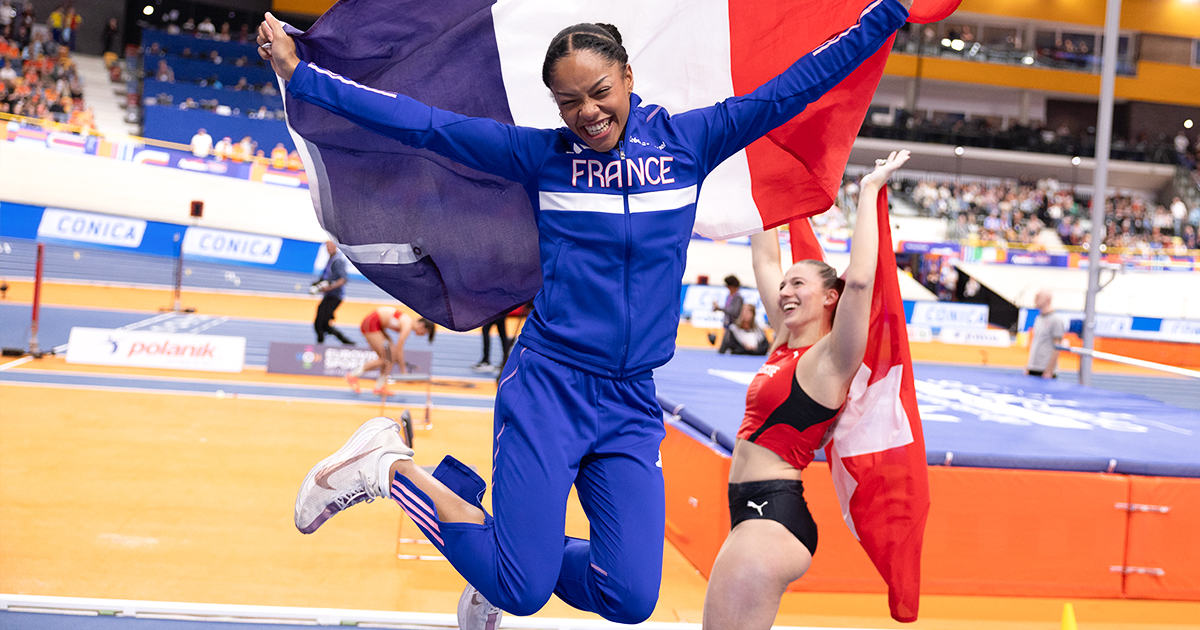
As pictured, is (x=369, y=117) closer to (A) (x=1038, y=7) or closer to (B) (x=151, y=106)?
(B) (x=151, y=106)

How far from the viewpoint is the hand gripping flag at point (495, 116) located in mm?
3225

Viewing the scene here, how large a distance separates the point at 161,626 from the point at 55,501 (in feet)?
7.78

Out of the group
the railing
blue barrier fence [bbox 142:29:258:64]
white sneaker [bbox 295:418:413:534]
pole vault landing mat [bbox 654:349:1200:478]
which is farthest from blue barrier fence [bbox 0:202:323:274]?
white sneaker [bbox 295:418:413:534]

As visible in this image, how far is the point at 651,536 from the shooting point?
102 inches

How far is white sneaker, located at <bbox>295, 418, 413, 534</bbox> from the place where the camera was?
2.96m

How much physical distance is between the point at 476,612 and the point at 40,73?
82.4ft

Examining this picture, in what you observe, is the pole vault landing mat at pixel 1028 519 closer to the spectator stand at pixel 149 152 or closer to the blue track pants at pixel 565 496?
the blue track pants at pixel 565 496

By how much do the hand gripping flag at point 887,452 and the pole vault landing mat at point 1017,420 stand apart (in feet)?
3.99

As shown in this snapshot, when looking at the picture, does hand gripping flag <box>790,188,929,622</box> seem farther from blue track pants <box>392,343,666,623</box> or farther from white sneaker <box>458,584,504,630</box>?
white sneaker <box>458,584,504,630</box>

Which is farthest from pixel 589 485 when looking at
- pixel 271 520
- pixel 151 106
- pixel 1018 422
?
pixel 151 106

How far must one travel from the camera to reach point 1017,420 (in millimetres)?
5969

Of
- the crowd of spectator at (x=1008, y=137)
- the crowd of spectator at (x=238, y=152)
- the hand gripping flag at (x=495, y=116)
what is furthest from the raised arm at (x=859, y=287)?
the crowd of spectator at (x=1008, y=137)

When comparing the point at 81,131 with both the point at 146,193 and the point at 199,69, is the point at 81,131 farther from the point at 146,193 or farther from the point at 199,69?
the point at 199,69

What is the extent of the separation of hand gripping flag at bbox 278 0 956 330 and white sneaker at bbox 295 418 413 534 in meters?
0.50
